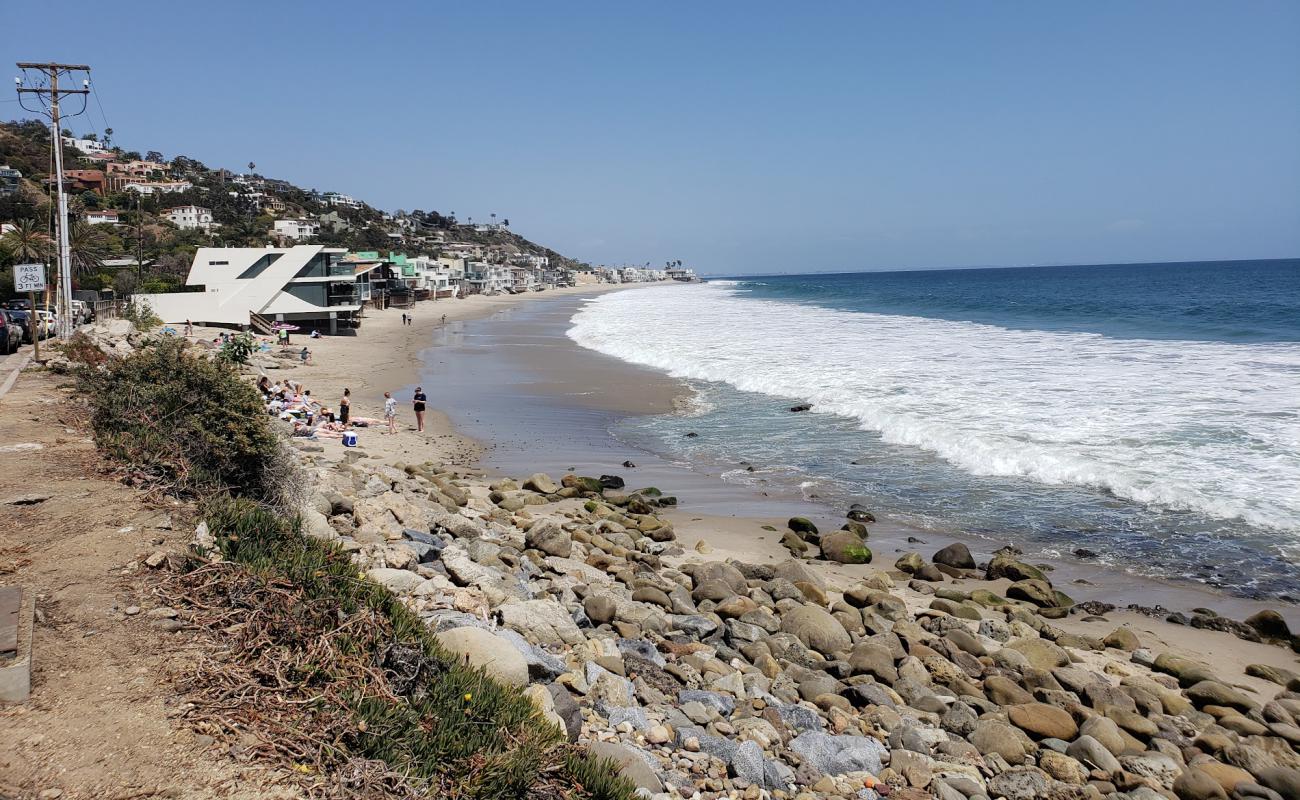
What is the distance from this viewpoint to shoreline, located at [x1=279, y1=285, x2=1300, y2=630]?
11211 mm

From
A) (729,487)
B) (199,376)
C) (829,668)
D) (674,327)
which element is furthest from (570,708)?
(674,327)

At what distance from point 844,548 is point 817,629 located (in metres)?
3.25

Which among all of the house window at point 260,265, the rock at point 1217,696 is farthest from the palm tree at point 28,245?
the rock at point 1217,696

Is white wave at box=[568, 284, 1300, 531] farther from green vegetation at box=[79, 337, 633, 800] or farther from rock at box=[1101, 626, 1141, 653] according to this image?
green vegetation at box=[79, 337, 633, 800]

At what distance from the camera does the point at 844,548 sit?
11.8 m

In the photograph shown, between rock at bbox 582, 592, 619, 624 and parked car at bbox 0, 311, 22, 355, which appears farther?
parked car at bbox 0, 311, 22, 355

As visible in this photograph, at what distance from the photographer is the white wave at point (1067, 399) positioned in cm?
1475

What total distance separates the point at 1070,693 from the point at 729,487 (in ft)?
27.5

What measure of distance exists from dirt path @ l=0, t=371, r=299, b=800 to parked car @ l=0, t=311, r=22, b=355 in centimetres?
1752

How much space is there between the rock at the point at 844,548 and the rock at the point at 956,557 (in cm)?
105

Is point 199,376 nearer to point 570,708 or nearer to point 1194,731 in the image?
point 570,708

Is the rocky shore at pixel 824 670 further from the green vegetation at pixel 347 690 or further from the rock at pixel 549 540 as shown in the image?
the green vegetation at pixel 347 690

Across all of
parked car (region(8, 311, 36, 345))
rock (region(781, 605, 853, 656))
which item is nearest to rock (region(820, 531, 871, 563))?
rock (region(781, 605, 853, 656))

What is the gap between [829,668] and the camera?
8.12 m
